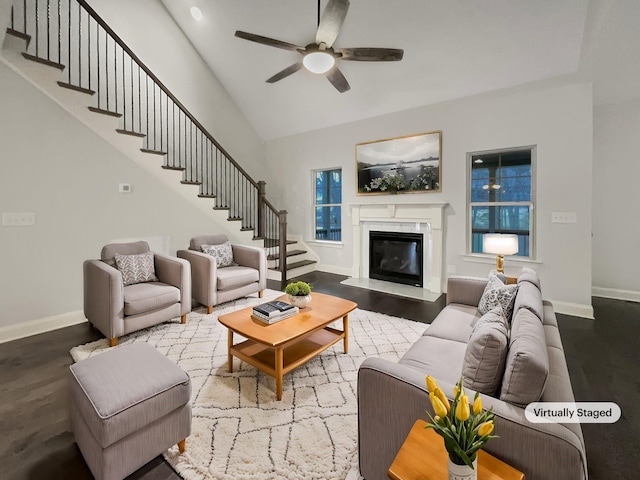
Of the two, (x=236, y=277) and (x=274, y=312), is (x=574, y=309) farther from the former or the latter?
(x=236, y=277)

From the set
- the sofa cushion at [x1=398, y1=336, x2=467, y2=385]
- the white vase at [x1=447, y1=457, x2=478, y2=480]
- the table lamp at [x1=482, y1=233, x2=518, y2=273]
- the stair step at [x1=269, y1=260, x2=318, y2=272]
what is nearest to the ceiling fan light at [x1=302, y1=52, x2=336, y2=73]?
the table lamp at [x1=482, y1=233, x2=518, y2=273]

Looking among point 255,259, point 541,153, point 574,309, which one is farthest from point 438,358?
point 541,153

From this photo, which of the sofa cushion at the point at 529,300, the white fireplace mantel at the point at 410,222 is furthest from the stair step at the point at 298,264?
the sofa cushion at the point at 529,300

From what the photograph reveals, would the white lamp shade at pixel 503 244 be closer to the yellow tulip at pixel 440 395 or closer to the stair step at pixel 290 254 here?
the yellow tulip at pixel 440 395

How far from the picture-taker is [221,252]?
4.16 metres

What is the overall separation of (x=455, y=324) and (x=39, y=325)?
409cm

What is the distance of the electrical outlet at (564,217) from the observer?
12.0ft

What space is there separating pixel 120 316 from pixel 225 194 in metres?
3.71

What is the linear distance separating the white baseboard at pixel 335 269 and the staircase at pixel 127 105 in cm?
18

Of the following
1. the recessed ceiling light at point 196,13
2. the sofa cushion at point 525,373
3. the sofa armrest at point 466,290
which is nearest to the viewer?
the sofa cushion at point 525,373

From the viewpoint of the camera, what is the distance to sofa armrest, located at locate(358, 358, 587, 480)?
36.8 inches

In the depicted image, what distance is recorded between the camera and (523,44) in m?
3.42

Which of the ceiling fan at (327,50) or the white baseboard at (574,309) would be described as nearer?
the ceiling fan at (327,50)

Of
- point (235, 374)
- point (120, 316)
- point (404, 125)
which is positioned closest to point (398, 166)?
point (404, 125)
